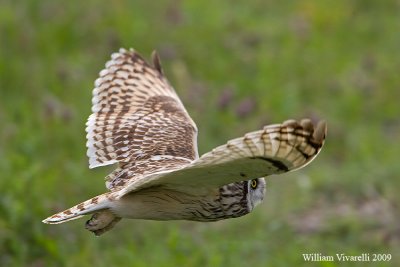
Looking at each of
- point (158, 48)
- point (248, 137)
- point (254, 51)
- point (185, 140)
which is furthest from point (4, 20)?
point (248, 137)

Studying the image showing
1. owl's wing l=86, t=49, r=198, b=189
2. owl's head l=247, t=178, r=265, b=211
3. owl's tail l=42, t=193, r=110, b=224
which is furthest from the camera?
owl's wing l=86, t=49, r=198, b=189

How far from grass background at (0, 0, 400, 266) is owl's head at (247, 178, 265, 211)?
1.23 meters

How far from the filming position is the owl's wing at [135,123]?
230 inches

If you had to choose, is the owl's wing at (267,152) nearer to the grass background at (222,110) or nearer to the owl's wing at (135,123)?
the owl's wing at (135,123)

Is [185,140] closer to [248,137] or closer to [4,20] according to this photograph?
[248,137]

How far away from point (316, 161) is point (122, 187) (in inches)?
147

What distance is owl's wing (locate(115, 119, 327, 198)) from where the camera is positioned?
4.37 metres

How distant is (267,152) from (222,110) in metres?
4.72

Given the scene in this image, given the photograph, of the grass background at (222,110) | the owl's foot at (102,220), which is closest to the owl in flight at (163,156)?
the owl's foot at (102,220)

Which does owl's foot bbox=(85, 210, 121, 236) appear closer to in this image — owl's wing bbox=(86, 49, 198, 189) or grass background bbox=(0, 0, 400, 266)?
owl's wing bbox=(86, 49, 198, 189)

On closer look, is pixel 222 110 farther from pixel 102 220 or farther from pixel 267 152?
pixel 267 152

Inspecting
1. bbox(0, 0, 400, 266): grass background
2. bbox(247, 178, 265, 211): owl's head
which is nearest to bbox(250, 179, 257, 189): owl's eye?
bbox(247, 178, 265, 211): owl's head

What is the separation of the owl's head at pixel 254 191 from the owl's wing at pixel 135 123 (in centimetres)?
39

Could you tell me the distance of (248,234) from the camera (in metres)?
7.52
